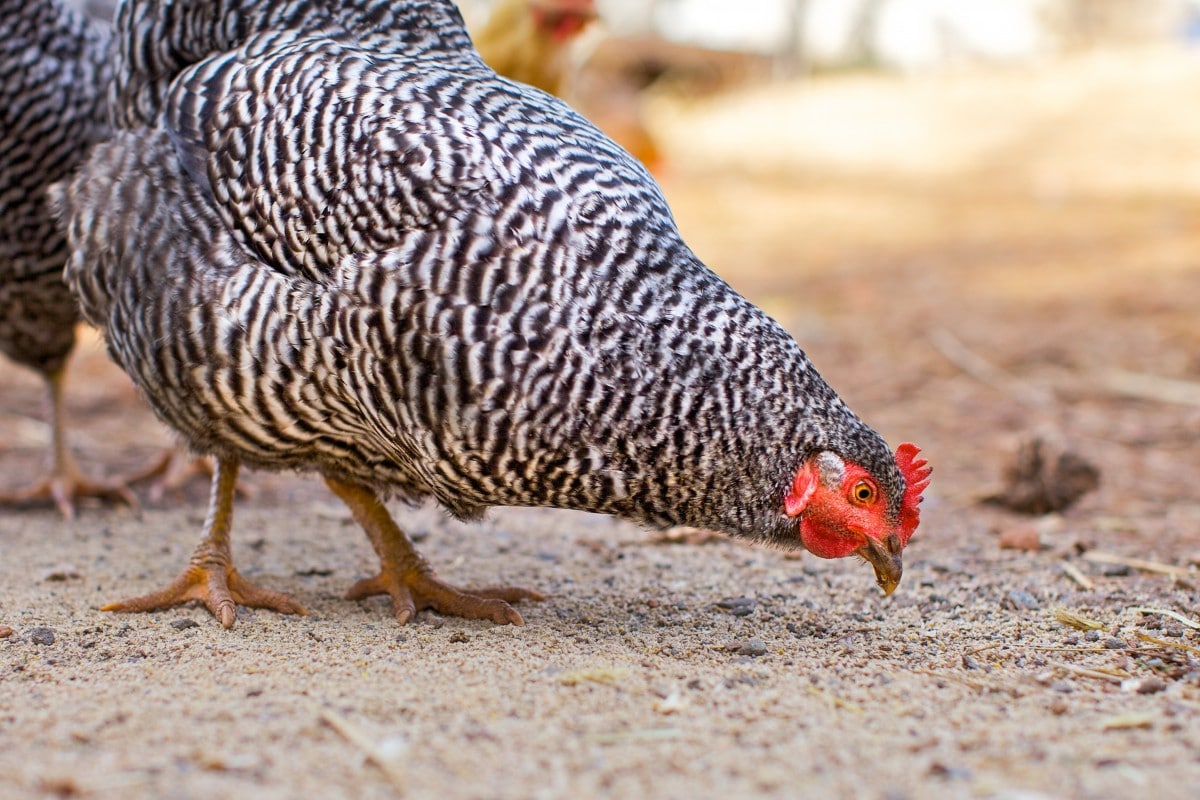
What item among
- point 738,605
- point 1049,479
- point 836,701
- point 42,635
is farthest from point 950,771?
point 1049,479

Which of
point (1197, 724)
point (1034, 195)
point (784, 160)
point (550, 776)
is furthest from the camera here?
point (784, 160)

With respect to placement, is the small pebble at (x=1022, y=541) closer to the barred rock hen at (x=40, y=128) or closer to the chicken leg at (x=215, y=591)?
the chicken leg at (x=215, y=591)

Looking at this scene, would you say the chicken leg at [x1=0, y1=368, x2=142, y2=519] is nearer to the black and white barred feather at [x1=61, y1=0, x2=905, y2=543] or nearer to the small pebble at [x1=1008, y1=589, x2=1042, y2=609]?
the black and white barred feather at [x1=61, y1=0, x2=905, y2=543]

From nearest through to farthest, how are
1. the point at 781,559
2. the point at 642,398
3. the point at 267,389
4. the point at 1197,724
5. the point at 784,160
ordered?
the point at 1197,724, the point at 642,398, the point at 267,389, the point at 781,559, the point at 784,160

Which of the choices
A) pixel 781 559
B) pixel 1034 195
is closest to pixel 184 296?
pixel 781 559

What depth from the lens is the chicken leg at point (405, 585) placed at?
3867 mm

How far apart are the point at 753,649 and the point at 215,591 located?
5.87ft

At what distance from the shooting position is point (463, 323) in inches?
125

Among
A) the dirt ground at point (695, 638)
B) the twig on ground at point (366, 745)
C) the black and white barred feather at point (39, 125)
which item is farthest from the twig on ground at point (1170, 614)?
the black and white barred feather at point (39, 125)

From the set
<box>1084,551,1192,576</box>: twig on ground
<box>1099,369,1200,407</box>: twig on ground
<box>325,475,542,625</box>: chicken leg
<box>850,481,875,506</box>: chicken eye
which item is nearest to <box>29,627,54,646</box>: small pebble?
<box>325,475,542,625</box>: chicken leg

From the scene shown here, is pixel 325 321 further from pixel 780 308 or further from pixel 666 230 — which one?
pixel 780 308

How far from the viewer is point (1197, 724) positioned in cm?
280

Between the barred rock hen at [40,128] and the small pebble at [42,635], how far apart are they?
4.58ft

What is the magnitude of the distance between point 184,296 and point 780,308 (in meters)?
7.07
